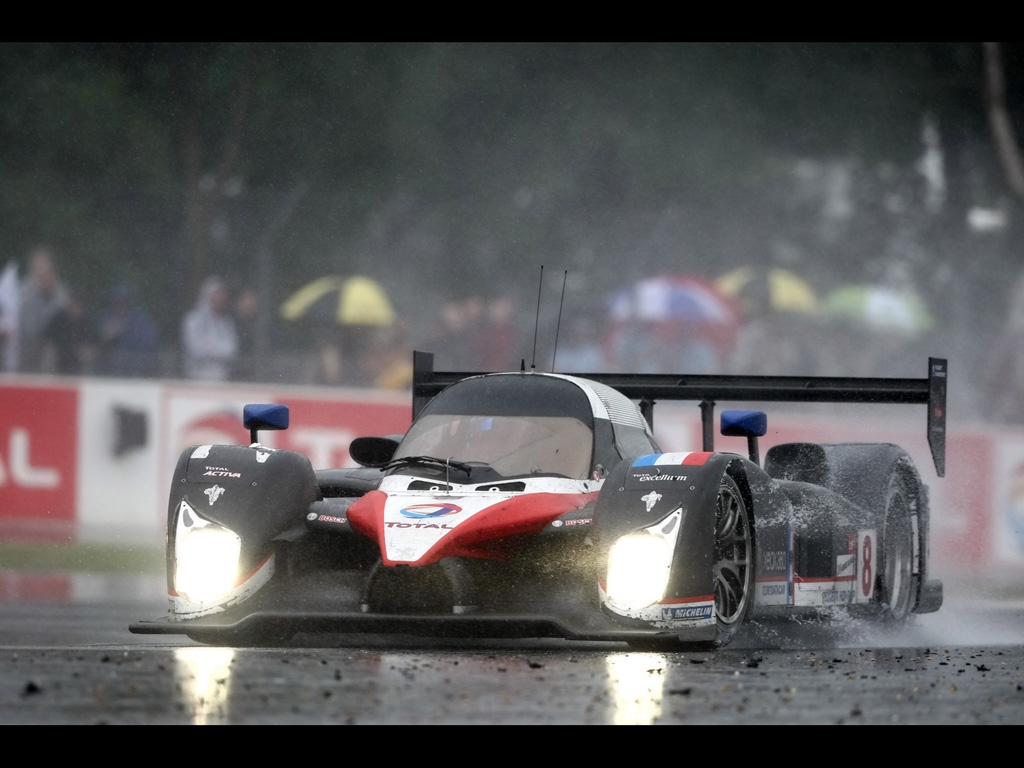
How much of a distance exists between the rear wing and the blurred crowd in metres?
6.15

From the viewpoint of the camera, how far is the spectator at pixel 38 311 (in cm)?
1633

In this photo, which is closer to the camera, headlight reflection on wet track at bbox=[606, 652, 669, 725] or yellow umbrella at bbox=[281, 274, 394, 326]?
headlight reflection on wet track at bbox=[606, 652, 669, 725]

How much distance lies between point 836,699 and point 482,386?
327cm

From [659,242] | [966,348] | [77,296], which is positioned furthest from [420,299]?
[966,348]

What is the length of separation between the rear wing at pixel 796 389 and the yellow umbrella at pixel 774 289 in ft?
37.1

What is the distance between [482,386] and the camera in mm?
8250

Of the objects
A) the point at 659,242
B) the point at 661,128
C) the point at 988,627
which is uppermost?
the point at 661,128

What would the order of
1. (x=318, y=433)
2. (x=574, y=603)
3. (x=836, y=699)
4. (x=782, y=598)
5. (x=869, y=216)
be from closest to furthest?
(x=836, y=699) < (x=574, y=603) < (x=782, y=598) < (x=318, y=433) < (x=869, y=216)

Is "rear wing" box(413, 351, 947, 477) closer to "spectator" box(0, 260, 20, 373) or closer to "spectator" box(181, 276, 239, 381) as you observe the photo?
"spectator" box(0, 260, 20, 373)

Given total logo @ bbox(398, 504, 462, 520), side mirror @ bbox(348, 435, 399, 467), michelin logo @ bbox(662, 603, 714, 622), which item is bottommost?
michelin logo @ bbox(662, 603, 714, 622)

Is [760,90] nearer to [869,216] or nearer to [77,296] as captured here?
[869,216]

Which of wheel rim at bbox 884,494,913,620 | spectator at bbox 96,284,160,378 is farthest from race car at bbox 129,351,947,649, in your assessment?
spectator at bbox 96,284,160,378

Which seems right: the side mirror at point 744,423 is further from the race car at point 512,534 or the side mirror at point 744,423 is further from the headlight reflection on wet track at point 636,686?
the headlight reflection on wet track at point 636,686

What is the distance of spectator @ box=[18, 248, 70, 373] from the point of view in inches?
643
